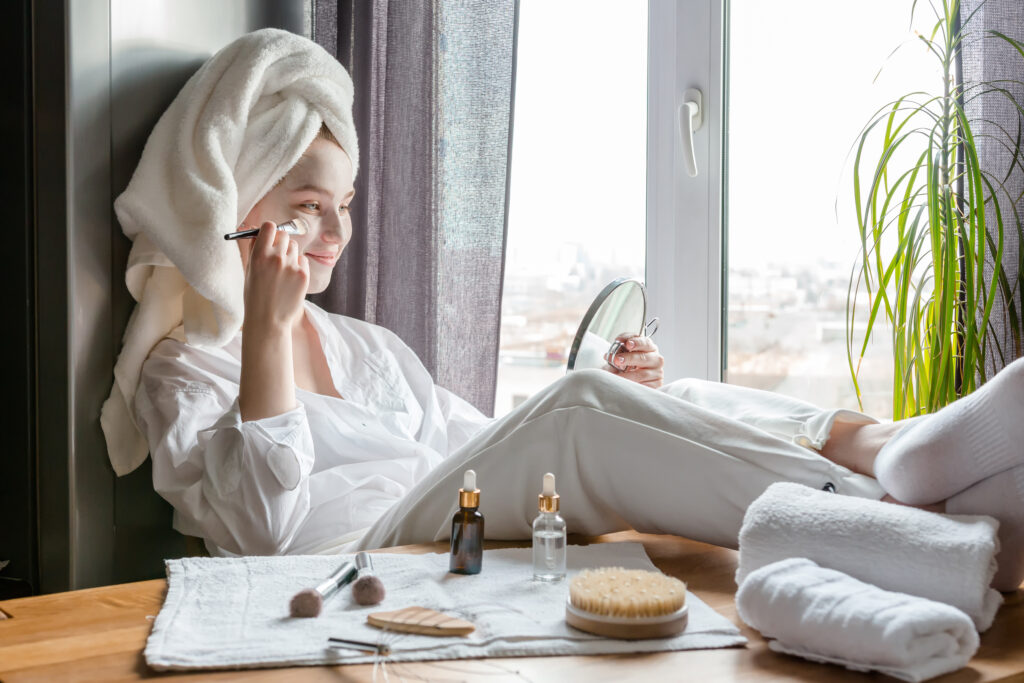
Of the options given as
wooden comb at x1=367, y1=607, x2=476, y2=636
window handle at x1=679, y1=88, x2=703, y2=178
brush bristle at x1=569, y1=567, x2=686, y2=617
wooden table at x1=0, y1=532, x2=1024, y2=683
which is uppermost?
window handle at x1=679, y1=88, x2=703, y2=178

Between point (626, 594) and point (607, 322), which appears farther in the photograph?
point (607, 322)

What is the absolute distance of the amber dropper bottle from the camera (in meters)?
1.06

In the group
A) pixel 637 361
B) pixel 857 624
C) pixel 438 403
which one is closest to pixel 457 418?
pixel 438 403

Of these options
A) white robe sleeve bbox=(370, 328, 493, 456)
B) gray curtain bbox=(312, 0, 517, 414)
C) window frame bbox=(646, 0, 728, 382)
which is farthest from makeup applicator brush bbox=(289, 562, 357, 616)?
window frame bbox=(646, 0, 728, 382)

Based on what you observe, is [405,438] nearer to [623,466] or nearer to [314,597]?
[623,466]

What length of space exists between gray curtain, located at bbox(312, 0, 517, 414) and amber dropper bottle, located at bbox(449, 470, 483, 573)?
0.84 meters

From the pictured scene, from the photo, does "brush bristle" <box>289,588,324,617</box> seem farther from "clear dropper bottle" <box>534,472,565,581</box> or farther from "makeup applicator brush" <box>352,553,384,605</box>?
"clear dropper bottle" <box>534,472,565,581</box>

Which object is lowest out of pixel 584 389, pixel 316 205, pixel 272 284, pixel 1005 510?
pixel 1005 510

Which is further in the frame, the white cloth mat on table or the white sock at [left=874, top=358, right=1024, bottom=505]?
the white sock at [left=874, top=358, right=1024, bottom=505]

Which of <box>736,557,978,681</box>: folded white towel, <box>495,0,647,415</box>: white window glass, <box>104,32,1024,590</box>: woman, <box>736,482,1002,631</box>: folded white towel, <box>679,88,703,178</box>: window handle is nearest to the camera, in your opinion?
<box>736,557,978,681</box>: folded white towel

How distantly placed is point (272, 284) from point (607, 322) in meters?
0.55

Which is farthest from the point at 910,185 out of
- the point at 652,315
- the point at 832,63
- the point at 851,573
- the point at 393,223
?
the point at 393,223

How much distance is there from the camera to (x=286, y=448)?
130cm

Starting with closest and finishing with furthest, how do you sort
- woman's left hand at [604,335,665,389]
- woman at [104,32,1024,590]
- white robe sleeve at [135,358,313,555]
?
woman at [104,32,1024,590]
white robe sleeve at [135,358,313,555]
woman's left hand at [604,335,665,389]
